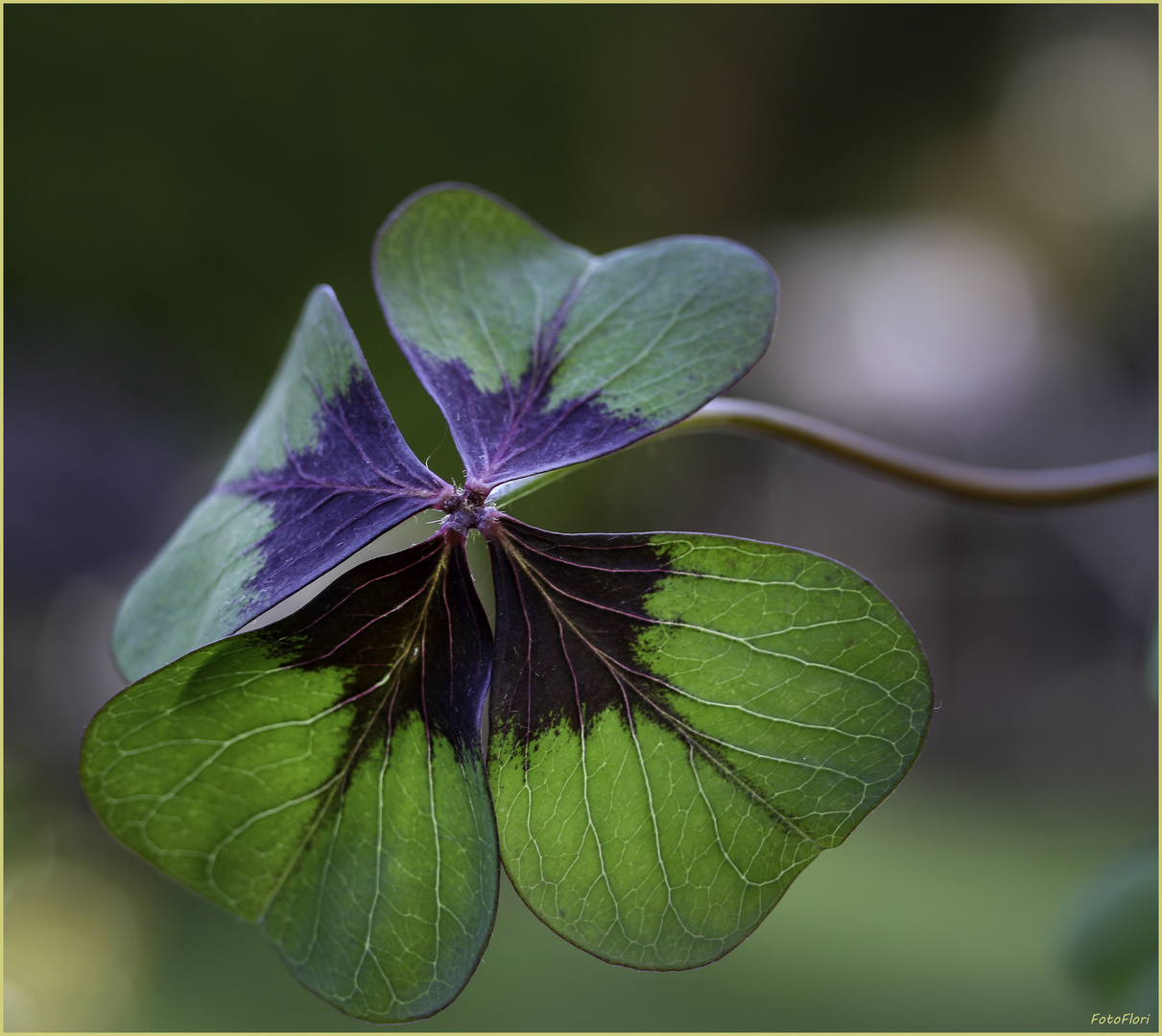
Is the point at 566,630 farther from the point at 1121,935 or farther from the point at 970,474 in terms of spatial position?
the point at 1121,935

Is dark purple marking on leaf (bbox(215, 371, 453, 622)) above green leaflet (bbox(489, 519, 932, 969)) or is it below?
above

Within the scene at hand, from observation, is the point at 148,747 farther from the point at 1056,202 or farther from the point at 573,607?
the point at 1056,202

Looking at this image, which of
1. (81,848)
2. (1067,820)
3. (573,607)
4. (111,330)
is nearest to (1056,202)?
(1067,820)

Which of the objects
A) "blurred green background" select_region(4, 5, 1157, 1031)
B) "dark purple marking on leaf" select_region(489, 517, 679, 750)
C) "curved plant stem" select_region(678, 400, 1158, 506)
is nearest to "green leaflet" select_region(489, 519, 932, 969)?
"dark purple marking on leaf" select_region(489, 517, 679, 750)

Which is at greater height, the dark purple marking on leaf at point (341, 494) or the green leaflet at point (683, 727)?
the dark purple marking on leaf at point (341, 494)

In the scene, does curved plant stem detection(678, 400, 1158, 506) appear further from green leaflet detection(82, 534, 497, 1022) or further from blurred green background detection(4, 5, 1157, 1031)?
blurred green background detection(4, 5, 1157, 1031)

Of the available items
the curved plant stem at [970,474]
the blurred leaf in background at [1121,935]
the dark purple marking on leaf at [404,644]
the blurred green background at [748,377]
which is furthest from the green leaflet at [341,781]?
the blurred green background at [748,377]

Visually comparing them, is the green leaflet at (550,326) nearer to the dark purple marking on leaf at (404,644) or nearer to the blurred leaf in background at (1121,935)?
the dark purple marking on leaf at (404,644)

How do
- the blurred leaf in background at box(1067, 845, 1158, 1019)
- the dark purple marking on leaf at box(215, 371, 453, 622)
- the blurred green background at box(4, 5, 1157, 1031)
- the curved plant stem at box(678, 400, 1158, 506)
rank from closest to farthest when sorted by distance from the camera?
the dark purple marking on leaf at box(215, 371, 453, 622) → the curved plant stem at box(678, 400, 1158, 506) → the blurred leaf in background at box(1067, 845, 1158, 1019) → the blurred green background at box(4, 5, 1157, 1031)
